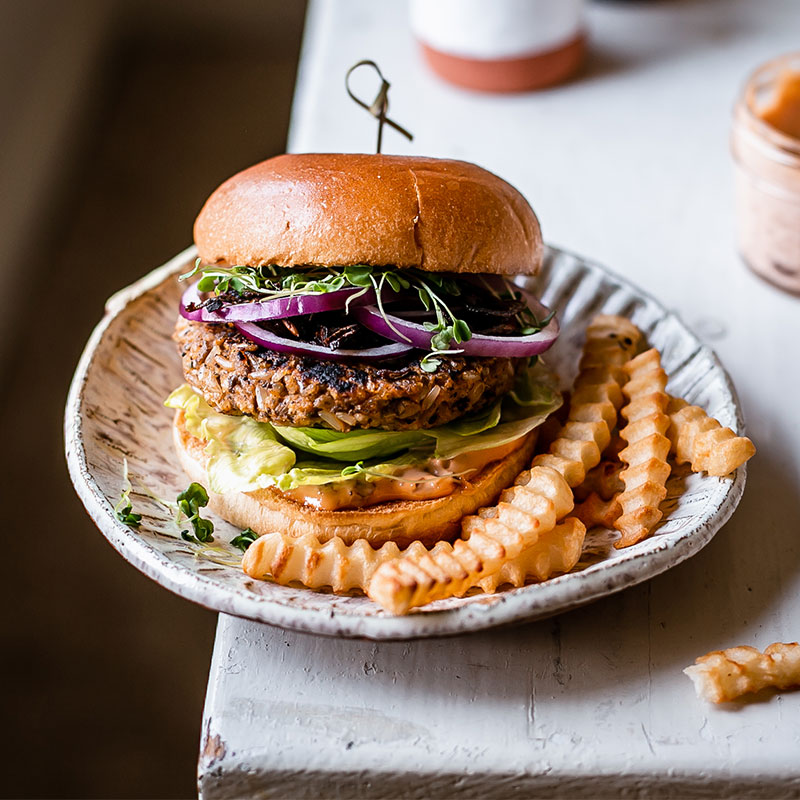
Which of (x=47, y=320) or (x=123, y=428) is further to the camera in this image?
(x=47, y=320)

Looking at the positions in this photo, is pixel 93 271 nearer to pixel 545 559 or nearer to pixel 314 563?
pixel 314 563

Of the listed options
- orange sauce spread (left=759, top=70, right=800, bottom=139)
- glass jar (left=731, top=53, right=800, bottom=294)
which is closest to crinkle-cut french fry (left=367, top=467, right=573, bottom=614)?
glass jar (left=731, top=53, right=800, bottom=294)

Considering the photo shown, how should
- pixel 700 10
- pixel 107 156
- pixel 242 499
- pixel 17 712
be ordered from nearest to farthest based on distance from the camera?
pixel 242 499 → pixel 17 712 → pixel 700 10 → pixel 107 156

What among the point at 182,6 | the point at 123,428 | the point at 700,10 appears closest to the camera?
the point at 123,428

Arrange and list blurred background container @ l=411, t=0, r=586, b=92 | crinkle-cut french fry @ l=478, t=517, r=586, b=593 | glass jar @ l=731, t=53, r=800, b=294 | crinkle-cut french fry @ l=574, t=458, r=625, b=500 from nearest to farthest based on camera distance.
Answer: crinkle-cut french fry @ l=478, t=517, r=586, b=593 → crinkle-cut french fry @ l=574, t=458, r=625, b=500 → glass jar @ l=731, t=53, r=800, b=294 → blurred background container @ l=411, t=0, r=586, b=92

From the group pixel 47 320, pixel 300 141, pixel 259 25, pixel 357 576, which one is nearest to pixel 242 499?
pixel 357 576

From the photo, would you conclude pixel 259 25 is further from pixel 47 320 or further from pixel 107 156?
pixel 47 320

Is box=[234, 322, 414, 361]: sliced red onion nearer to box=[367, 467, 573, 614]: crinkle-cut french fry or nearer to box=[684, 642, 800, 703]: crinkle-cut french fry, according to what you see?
box=[367, 467, 573, 614]: crinkle-cut french fry
